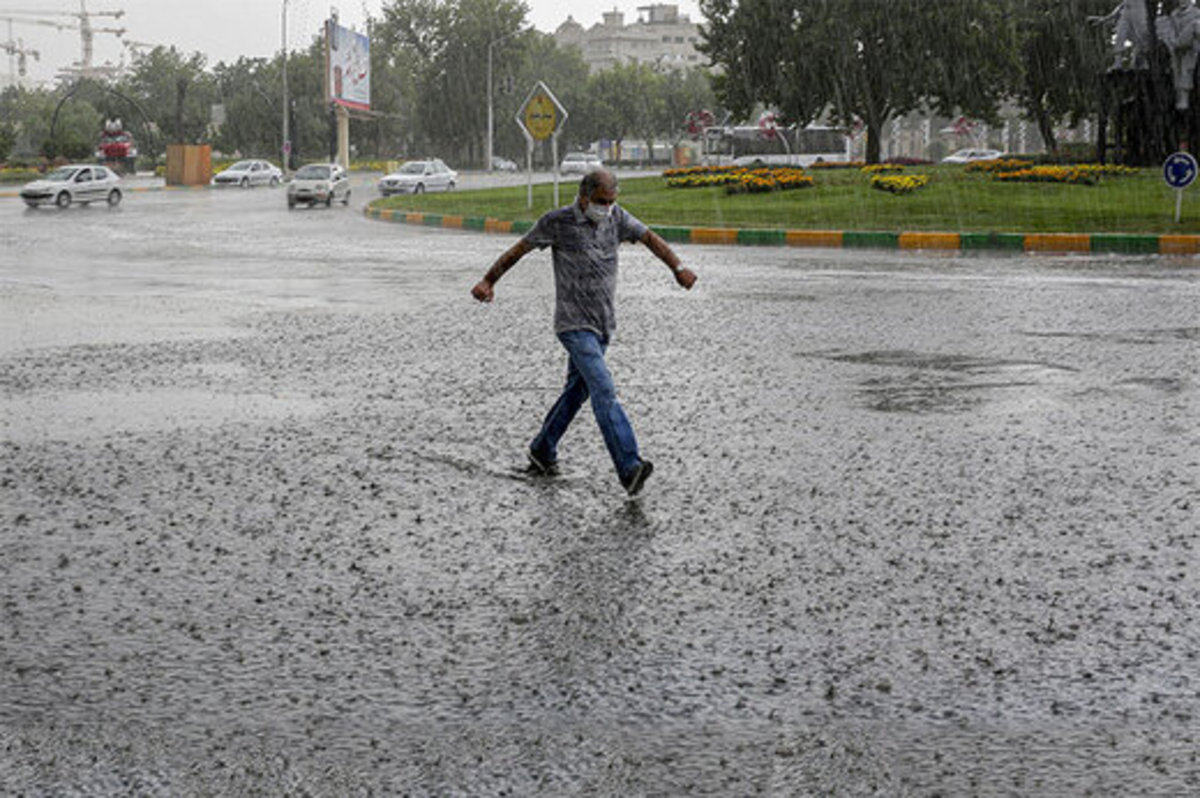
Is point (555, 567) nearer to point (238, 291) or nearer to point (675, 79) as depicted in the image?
point (238, 291)

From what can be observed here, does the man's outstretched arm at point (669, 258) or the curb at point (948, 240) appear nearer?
the man's outstretched arm at point (669, 258)

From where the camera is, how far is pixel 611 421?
6180mm

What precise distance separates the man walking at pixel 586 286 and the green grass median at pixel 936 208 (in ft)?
52.8

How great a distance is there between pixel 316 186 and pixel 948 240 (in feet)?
82.9

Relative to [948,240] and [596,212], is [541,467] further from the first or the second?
[948,240]

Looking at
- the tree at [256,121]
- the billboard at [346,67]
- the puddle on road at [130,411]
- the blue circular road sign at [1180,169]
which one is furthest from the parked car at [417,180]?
the tree at [256,121]

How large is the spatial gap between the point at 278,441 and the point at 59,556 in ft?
6.83

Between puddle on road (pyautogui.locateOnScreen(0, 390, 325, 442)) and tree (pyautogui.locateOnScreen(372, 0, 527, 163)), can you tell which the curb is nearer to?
puddle on road (pyautogui.locateOnScreen(0, 390, 325, 442))

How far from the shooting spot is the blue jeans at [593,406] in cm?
612

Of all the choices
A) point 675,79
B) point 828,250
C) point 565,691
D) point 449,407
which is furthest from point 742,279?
point 675,79

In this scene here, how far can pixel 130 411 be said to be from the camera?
26.3 feet

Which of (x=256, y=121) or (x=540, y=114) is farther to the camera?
(x=256, y=121)

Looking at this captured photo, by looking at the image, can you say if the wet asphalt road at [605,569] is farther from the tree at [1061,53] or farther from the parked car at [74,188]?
the tree at [1061,53]

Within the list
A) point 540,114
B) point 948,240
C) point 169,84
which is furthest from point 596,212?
point 169,84
